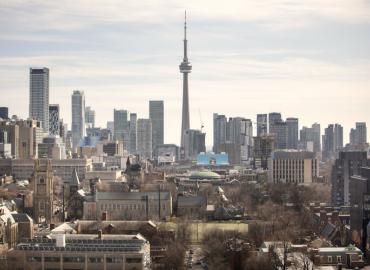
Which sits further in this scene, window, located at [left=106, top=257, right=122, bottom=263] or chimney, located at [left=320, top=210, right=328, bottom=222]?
chimney, located at [left=320, top=210, right=328, bottom=222]

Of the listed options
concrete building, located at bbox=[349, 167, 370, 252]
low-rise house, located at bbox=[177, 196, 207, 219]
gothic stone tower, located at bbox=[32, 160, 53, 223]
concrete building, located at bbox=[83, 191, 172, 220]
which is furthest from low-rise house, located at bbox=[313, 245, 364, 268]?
concrete building, located at bbox=[83, 191, 172, 220]

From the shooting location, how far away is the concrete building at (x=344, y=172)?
125438 millimetres

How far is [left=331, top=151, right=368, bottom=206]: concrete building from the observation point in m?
125

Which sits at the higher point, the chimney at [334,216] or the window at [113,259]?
the chimney at [334,216]

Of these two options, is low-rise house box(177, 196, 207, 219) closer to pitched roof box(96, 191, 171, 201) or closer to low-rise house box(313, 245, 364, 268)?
pitched roof box(96, 191, 171, 201)

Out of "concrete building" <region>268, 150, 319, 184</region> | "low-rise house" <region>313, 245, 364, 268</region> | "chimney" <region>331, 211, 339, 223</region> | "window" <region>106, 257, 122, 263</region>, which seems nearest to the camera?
"window" <region>106, 257, 122, 263</region>

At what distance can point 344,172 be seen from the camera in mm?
130375

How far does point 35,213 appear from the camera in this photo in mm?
107312

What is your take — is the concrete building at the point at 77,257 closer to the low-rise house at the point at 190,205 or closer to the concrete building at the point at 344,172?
the low-rise house at the point at 190,205

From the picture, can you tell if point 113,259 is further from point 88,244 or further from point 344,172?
point 344,172

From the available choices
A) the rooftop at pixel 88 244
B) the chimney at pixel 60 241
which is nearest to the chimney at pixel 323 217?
the rooftop at pixel 88 244

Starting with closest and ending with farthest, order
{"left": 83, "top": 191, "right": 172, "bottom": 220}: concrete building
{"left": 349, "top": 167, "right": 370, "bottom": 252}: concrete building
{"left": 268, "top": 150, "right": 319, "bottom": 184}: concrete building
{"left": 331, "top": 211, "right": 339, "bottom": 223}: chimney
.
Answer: {"left": 349, "top": 167, "right": 370, "bottom": 252}: concrete building → {"left": 331, "top": 211, "right": 339, "bottom": 223}: chimney → {"left": 83, "top": 191, "right": 172, "bottom": 220}: concrete building → {"left": 268, "top": 150, "right": 319, "bottom": 184}: concrete building

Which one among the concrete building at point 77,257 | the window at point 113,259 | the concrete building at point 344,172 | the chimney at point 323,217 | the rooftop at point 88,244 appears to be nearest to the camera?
the concrete building at point 77,257

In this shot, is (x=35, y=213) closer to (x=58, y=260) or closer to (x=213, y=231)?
(x=213, y=231)
